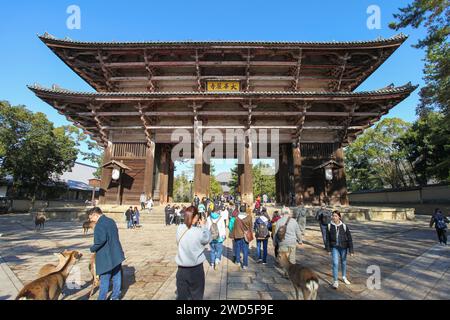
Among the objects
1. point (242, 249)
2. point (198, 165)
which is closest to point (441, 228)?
point (242, 249)

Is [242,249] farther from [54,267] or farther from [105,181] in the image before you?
[105,181]

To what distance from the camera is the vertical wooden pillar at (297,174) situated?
49.0ft

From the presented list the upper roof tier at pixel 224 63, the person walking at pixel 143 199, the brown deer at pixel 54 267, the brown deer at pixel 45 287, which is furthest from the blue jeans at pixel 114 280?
the upper roof tier at pixel 224 63

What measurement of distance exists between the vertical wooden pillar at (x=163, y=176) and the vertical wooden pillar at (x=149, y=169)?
1.36 meters

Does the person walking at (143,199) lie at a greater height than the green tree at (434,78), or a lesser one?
lesser

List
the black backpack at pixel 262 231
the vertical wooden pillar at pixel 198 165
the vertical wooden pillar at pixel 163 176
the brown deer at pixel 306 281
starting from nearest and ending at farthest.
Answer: the brown deer at pixel 306 281, the black backpack at pixel 262 231, the vertical wooden pillar at pixel 198 165, the vertical wooden pillar at pixel 163 176

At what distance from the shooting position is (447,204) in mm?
18656

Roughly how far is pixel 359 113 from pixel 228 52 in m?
9.54

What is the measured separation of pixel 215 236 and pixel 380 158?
33.9 m

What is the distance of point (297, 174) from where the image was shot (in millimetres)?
15266

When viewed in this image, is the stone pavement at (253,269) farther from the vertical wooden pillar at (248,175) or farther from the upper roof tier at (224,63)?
the upper roof tier at (224,63)

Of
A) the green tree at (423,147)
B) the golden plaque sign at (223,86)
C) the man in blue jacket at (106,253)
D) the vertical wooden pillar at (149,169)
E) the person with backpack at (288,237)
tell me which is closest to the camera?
the man in blue jacket at (106,253)

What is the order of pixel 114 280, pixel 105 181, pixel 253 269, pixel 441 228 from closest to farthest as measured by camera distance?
pixel 114 280 → pixel 253 269 → pixel 441 228 → pixel 105 181

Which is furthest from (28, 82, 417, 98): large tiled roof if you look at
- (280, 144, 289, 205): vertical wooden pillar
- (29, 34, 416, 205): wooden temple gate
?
(280, 144, 289, 205): vertical wooden pillar
